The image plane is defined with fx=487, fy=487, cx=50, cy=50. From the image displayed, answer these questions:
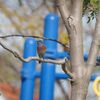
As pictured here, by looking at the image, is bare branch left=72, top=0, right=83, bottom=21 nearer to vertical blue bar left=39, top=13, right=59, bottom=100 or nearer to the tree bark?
the tree bark

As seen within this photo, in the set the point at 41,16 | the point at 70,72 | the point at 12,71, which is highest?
the point at 41,16

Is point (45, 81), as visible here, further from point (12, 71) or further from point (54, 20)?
point (12, 71)

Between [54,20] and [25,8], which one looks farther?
[25,8]

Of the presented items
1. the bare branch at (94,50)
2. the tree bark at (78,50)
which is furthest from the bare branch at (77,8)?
the bare branch at (94,50)

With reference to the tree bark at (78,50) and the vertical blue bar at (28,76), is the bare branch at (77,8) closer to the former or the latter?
the tree bark at (78,50)

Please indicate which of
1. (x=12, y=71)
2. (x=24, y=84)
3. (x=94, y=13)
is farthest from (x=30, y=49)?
(x=12, y=71)

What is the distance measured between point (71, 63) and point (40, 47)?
0.91 ft

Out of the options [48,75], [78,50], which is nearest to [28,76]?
[48,75]

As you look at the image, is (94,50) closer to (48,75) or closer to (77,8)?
(77,8)

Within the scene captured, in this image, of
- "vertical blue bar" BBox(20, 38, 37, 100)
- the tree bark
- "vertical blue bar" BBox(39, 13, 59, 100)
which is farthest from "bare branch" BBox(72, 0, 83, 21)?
"vertical blue bar" BBox(20, 38, 37, 100)

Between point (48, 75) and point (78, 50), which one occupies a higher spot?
point (48, 75)

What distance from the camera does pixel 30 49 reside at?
415 cm

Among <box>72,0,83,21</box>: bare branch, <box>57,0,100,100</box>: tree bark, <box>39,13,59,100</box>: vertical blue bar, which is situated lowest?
<box>57,0,100,100</box>: tree bark

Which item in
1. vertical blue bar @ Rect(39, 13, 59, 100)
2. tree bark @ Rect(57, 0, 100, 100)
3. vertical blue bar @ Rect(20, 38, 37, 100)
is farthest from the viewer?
vertical blue bar @ Rect(20, 38, 37, 100)
